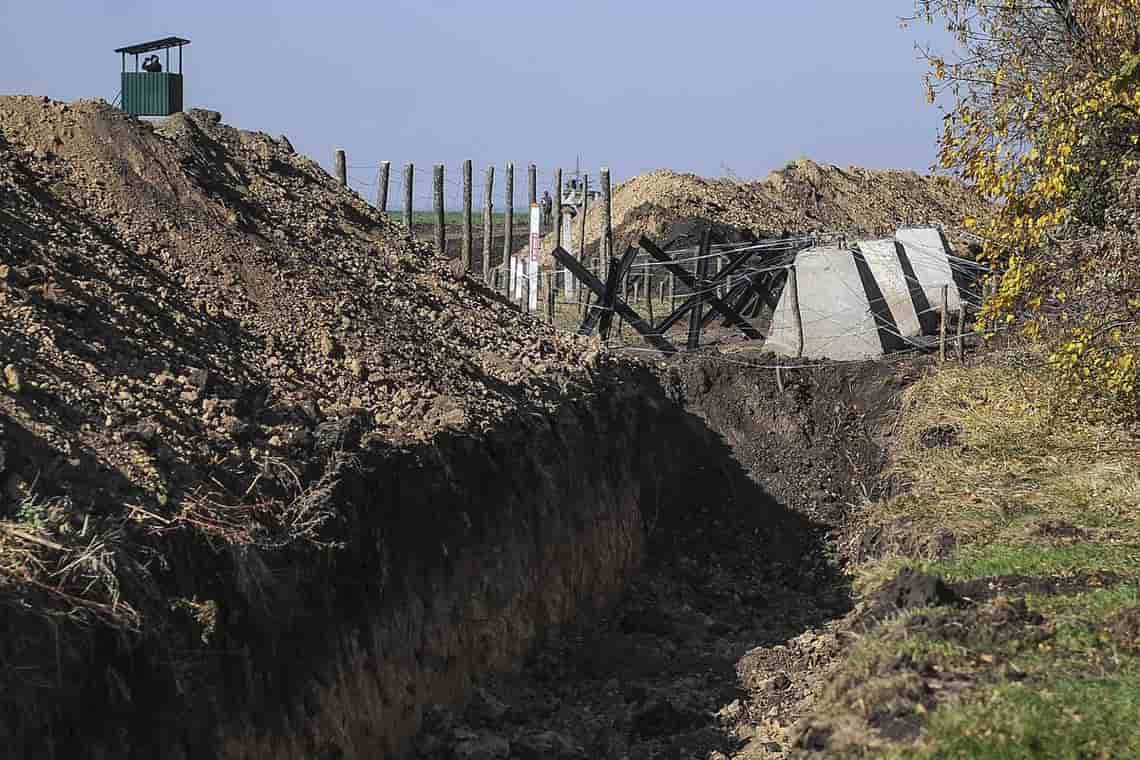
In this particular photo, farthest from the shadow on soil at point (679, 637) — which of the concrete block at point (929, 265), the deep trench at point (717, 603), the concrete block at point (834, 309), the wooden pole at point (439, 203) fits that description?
the wooden pole at point (439, 203)

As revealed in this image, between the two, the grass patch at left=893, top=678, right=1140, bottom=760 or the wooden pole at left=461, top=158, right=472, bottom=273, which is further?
the wooden pole at left=461, top=158, right=472, bottom=273

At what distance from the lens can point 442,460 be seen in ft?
32.6

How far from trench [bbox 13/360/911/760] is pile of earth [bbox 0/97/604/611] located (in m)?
0.41

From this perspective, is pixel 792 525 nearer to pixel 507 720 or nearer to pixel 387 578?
pixel 507 720

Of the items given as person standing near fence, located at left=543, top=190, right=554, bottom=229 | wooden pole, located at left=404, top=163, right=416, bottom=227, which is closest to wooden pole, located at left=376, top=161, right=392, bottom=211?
wooden pole, located at left=404, top=163, right=416, bottom=227

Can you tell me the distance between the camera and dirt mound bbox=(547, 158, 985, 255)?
35.7m

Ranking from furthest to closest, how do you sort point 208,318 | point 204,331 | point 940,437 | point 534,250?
1. point 534,250
2. point 940,437
3. point 208,318
4. point 204,331

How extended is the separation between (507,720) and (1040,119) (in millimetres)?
7350

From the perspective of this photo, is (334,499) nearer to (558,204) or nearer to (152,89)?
(152,89)

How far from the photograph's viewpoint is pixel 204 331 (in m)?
10.0

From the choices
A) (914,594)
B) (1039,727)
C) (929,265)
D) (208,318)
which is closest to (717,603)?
(914,594)

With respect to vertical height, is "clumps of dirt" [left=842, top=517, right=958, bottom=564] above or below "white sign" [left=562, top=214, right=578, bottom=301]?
below

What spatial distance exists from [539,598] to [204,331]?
3313 mm

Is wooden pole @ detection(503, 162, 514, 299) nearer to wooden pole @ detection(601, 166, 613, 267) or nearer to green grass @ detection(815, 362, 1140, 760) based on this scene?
wooden pole @ detection(601, 166, 613, 267)
